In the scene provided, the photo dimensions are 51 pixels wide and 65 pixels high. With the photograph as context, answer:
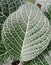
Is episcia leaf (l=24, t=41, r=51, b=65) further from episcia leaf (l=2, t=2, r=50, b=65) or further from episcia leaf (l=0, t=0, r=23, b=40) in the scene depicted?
episcia leaf (l=0, t=0, r=23, b=40)

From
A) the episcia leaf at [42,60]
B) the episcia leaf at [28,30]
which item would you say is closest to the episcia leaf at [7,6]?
the episcia leaf at [28,30]

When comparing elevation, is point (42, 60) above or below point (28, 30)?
below

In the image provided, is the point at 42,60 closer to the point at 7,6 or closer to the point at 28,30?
the point at 28,30

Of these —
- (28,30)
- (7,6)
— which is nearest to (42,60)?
(28,30)

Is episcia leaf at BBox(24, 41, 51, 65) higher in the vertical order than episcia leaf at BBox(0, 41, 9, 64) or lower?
lower

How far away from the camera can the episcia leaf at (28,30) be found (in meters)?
0.71

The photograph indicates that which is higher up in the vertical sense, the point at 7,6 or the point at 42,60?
the point at 7,6

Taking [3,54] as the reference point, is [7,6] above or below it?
above

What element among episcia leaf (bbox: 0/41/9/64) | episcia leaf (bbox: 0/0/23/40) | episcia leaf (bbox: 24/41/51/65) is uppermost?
episcia leaf (bbox: 0/0/23/40)

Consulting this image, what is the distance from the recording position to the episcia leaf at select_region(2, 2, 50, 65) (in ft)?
2.32

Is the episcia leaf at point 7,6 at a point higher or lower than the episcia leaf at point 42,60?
higher

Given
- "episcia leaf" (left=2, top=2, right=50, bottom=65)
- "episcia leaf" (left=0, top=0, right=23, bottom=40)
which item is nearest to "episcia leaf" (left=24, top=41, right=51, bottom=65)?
"episcia leaf" (left=2, top=2, right=50, bottom=65)

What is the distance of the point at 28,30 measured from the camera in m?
0.71

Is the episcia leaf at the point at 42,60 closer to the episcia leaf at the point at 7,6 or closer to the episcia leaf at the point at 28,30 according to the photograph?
the episcia leaf at the point at 28,30
